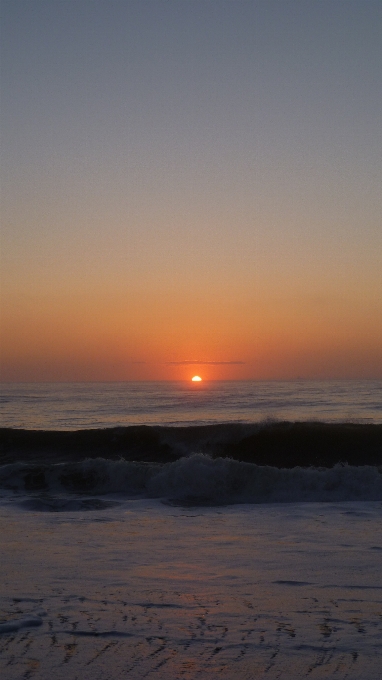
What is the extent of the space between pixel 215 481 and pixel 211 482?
0.30ft

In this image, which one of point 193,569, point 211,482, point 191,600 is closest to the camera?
point 191,600

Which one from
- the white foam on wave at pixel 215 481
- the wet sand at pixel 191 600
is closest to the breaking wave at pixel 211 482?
the white foam on wave at pixel 215 481

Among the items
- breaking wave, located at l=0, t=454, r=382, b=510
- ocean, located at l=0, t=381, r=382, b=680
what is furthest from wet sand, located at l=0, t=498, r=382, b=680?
breaking wave, located at l=0, t=454, r=382, b=510

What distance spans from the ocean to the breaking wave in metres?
0.03

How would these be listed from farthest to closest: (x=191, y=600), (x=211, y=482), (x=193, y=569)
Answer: (x=211, y=482) < (x=193, y=569) < (x=191, y=600)

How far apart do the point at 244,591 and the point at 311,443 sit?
13638 millimetres

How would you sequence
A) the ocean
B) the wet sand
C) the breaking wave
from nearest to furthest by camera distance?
the wet sand, the ocean, the breaking wave

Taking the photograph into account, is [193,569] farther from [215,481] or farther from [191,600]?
[215,481]

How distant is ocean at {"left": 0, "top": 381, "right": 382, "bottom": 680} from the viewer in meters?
4.63

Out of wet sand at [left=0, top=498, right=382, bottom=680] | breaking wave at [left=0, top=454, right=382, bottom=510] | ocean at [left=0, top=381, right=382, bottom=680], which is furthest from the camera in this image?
breaking wave at [left=0, top=454, right=382, bottom=510]

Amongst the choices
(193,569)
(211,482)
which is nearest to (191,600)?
(193,569)

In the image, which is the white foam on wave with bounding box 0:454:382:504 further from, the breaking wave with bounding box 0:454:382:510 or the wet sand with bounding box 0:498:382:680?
the wet sand with bounding box 0:498:382:680

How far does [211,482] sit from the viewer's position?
14.1 m

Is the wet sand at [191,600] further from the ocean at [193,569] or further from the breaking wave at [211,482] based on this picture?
the breaking wave at [211,482]
